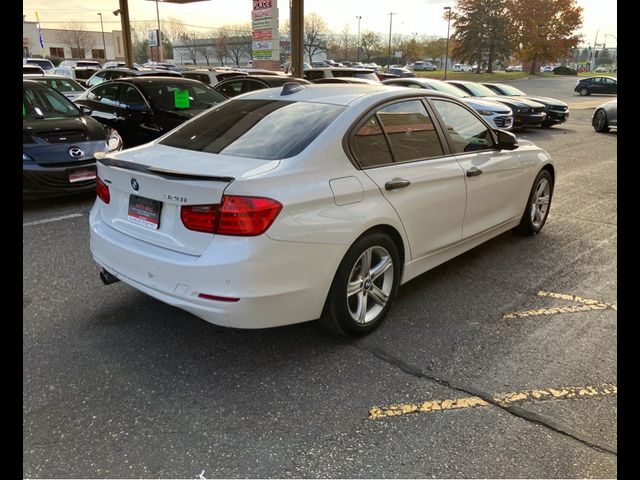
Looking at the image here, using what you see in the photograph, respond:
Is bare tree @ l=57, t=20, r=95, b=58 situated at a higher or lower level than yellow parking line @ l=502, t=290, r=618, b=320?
higher

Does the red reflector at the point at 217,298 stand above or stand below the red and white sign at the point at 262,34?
below

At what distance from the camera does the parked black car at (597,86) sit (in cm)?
3756

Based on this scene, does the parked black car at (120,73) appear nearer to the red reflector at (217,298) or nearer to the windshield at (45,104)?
the windshield at (45,104)

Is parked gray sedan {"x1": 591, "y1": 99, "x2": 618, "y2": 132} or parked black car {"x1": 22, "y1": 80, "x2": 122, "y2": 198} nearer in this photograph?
parked black car {"x1": 22, "y1": 80, "x2": 122, "y2": 198}

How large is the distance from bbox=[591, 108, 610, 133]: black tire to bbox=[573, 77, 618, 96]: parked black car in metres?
25.4

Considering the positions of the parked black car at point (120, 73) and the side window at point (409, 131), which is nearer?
the side window at point (409, 131)

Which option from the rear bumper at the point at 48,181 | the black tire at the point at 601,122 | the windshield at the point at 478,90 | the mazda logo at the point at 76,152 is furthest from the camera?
the windshield at the point at 478,90

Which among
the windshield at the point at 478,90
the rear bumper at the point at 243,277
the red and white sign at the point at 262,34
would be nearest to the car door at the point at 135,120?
the rear bumper at the point at 243,277

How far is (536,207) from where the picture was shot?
5.64 m

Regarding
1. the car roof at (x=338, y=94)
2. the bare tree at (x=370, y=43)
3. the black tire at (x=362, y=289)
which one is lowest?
the black tire at (x=362, y=289)

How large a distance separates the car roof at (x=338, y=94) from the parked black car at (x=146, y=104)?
194 inches

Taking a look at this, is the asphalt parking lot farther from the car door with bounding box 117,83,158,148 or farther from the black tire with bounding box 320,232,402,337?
the car door with bounding box 117,83,158,148

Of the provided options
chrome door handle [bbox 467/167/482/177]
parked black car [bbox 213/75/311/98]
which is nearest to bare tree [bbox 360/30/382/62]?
parked black car [bbox 213/75/311/98]

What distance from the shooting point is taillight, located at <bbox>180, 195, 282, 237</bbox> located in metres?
→ 2.73
